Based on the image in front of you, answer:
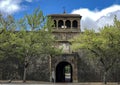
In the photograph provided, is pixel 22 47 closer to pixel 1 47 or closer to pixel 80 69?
pixel 1 47

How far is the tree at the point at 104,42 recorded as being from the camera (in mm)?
45031

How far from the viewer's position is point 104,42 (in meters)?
45.2

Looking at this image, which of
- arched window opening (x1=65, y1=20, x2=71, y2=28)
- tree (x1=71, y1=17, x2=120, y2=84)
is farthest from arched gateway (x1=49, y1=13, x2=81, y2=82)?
tree (x1=71, y1=17, x2=120, y2=84)

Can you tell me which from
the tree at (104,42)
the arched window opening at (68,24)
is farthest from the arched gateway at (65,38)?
the tree at (104,42)

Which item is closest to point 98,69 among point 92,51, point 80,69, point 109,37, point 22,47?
point 80,69

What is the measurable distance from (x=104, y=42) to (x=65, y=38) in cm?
1243

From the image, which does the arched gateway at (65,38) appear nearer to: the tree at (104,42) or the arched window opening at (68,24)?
the arched window opening at (68,24)

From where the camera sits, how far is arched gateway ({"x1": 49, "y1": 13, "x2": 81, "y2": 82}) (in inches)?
2084

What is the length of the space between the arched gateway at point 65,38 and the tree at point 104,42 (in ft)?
14.9

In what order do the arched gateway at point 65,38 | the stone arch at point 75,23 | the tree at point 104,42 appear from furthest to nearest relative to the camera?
the stone arch at point 75,23, the arched gateway at point 65,38, the tree at point 104,42

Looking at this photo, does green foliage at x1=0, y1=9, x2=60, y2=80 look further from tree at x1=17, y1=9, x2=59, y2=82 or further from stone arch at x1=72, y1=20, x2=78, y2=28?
stone arch at x1=72, y1=20, x2=78, y2=28

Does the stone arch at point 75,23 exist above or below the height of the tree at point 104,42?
above

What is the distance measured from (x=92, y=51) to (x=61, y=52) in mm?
5582

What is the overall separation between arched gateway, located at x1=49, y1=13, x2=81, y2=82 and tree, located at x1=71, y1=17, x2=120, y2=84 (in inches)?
179
